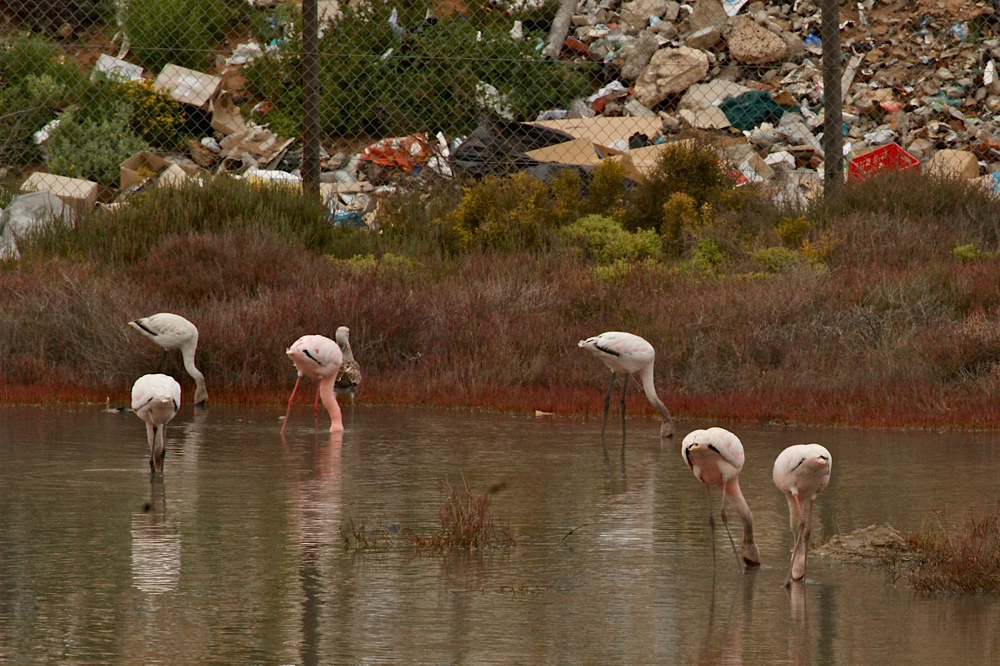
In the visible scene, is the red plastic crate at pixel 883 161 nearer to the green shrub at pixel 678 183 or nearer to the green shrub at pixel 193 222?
the green shrub at pixel 678 183

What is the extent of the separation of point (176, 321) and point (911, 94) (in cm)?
1746

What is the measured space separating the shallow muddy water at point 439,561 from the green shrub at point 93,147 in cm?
1331

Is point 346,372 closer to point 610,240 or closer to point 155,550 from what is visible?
point 610,240

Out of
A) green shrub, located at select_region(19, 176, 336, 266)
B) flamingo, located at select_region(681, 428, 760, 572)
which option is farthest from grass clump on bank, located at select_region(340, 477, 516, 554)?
green shrub, located at select_region(19, 176, 336, 266)

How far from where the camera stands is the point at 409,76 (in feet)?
86.6

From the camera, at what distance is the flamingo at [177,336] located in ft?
47.8

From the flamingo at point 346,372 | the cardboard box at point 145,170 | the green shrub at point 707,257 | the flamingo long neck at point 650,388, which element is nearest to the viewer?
the flamingo long neck at point 650,388

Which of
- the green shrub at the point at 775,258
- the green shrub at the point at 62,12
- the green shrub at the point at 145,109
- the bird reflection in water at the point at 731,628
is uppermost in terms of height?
the green shrub at the point at 62,12

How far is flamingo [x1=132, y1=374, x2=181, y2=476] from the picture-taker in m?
10.2

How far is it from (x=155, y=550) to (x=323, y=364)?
17.0ft

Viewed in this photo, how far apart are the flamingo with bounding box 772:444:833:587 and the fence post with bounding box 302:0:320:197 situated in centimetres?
1313

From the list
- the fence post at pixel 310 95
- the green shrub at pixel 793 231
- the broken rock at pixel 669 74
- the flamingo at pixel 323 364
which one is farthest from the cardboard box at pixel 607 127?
the flamingo at pixel 323 364

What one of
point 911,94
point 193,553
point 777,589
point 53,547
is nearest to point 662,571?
point 777,589

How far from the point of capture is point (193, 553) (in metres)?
7.96
